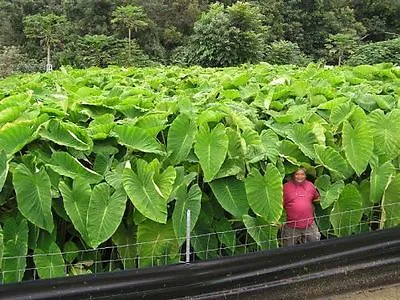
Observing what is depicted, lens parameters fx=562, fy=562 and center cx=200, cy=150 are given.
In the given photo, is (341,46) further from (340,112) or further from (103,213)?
(103,213)

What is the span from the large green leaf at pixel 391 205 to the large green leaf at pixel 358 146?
299 millimetres

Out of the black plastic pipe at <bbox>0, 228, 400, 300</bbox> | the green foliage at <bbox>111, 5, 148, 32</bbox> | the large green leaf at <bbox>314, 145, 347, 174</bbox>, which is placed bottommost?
the green foliage at <bbox>111, 5, 148, 32</bbox>

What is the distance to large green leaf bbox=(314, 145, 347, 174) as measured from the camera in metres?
3.49

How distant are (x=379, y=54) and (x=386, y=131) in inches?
698

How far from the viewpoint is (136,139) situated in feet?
10.5

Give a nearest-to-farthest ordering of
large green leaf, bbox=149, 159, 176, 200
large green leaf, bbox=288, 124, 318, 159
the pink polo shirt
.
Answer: large green leaf, bbox=149, 159, 176, 200, the pink polo shirt, large green leaf, bbox=288, 124, 318, 159

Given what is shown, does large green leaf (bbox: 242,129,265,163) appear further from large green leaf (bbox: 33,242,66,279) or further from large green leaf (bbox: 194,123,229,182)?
large green leaf (bbox: 33,242,66,279)

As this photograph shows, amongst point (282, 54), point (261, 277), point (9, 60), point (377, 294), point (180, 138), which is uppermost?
point (180, 138)

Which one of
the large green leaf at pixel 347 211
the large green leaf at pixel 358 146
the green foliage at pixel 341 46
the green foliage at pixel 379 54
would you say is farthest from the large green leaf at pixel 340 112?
the green foliage at pixel 341 46

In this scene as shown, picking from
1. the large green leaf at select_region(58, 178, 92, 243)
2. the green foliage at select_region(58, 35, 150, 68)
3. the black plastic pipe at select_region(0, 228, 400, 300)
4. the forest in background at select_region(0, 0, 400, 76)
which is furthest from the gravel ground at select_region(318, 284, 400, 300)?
the green foliage at select_region(58, 35, 150, 68)

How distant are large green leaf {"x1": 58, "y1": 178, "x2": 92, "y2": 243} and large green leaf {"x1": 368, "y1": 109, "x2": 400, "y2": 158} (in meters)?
1.99

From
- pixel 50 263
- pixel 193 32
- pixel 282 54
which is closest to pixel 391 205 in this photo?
pixel 50 263

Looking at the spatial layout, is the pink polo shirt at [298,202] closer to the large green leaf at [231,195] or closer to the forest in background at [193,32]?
the large green leaf at [231,195]

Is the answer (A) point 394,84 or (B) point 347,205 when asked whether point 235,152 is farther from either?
(A) point 394,84
